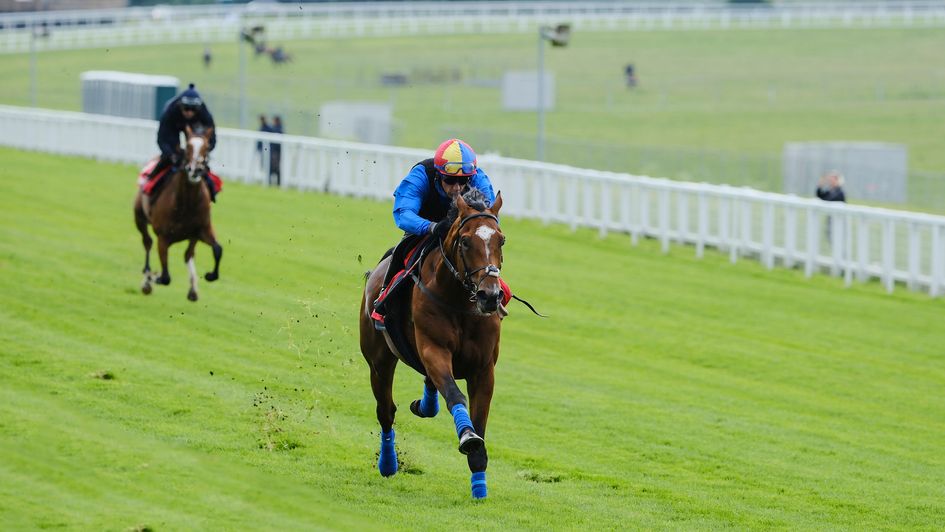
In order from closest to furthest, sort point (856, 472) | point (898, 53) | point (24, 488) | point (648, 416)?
point (24, 488) → point (856, 472) → point (648, 416) → point (898, 53)

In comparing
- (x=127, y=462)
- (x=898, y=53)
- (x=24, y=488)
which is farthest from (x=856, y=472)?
(x=898, y=53)

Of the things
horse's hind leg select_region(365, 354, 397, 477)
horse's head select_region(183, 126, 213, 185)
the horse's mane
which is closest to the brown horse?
horse's head select_region(183, 126, 213, 185)

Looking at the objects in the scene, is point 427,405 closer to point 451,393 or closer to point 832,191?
point 451,393

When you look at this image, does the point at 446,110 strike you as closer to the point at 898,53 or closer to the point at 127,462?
the point at 898,53

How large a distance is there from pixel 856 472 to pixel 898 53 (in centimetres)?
6303

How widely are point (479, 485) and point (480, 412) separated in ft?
1.54

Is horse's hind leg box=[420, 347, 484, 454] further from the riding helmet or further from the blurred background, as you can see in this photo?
the blurred background

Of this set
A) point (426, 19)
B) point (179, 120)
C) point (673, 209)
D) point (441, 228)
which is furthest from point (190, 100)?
point (426, 19)

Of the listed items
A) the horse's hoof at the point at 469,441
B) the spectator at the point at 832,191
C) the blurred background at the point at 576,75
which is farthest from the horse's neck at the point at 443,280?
the blurred background at the point at 576,75

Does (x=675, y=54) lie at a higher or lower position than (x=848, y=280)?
higher

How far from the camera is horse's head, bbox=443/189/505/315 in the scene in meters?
8.59

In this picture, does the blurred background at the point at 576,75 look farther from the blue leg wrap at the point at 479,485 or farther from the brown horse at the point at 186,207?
the blue leg wrap at the point at 479,485

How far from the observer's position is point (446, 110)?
56875mm

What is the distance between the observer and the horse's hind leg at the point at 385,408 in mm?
10102
